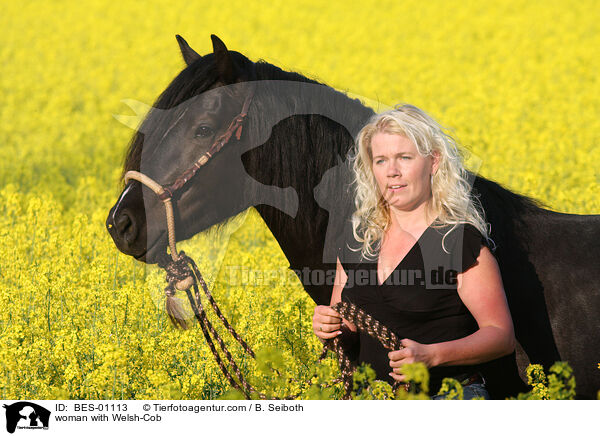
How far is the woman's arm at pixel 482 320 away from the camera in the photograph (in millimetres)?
2789

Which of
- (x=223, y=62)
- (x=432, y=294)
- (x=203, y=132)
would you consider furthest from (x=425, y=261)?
(x=223, y=62)

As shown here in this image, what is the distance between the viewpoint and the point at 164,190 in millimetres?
3277

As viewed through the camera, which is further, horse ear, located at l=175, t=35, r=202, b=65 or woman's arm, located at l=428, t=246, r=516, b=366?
horse ear, located at l=175, t=35, r=202, b=65

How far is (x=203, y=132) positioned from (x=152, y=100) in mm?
11360

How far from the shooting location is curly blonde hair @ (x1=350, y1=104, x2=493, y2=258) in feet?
9.83

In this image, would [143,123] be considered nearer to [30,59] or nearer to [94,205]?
[94,205]

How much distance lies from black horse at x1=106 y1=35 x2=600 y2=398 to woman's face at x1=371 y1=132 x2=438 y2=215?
37 centimetres

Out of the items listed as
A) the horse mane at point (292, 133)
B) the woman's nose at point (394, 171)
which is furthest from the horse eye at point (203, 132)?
the woman's nose at point (394, 171)

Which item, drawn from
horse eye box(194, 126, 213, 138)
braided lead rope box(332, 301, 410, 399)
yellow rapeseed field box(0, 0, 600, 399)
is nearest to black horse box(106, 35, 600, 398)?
horse eye box(194, 126, 213, 138)

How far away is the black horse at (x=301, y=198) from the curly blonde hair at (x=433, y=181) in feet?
0.78

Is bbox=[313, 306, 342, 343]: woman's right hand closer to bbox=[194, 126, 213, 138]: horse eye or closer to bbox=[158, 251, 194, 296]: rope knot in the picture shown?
bbox=[158, 251, 194, 296]: rope knot

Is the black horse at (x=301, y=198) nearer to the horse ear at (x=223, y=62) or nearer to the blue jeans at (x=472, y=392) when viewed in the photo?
the horse ear at (x=223, y=62)

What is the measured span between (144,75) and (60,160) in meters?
6.37

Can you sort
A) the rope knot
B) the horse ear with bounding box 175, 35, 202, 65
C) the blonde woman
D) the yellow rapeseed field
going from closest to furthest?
the blonde woman → the rope knot → the horse ear with bounding box 175, 35, 202, 65 → the yellow rapeseed field
